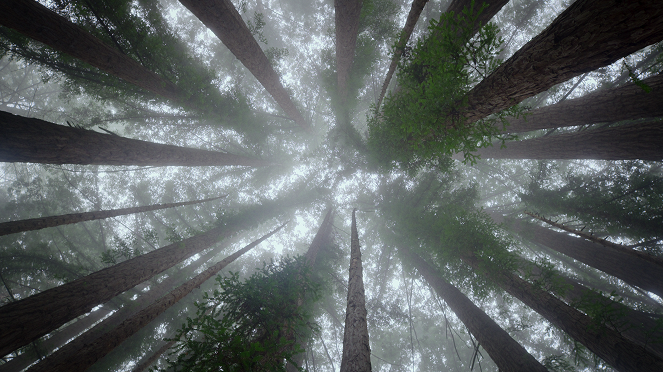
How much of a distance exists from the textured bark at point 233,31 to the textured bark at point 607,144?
353 inches

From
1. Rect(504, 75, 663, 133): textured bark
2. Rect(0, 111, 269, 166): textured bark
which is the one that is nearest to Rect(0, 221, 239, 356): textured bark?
Rect(0, 111, 269, 166): textured bark

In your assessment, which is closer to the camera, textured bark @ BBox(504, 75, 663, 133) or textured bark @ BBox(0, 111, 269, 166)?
textured bark @ BBox(0, 111, 269, 166)

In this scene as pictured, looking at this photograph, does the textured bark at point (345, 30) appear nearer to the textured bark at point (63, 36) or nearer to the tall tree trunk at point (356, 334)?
Result: the textured bark at point (63, 36)

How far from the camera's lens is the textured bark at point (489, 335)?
586 centimetres

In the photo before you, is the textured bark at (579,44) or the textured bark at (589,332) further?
the textured bark at (589,332)

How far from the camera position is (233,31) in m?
6.83

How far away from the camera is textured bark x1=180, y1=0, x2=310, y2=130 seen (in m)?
6.07

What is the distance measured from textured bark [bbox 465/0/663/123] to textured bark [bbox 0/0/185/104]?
9.02 meters

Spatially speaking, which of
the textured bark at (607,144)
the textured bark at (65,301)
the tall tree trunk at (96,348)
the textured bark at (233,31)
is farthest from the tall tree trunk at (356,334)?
the textured bark at (233,31)

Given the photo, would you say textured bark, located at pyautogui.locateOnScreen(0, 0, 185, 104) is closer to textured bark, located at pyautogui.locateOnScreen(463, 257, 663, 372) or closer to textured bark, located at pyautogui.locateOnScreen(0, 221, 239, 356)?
textured bark, located at pyautogui.locateOnScreen(0, 221, 239, 356)

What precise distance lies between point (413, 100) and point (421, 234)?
6.67 m

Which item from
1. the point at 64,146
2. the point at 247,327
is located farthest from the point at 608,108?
the point at 64,146

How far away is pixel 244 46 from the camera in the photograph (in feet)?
24.3

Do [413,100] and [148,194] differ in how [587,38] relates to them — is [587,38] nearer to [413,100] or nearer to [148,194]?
[413,100]
